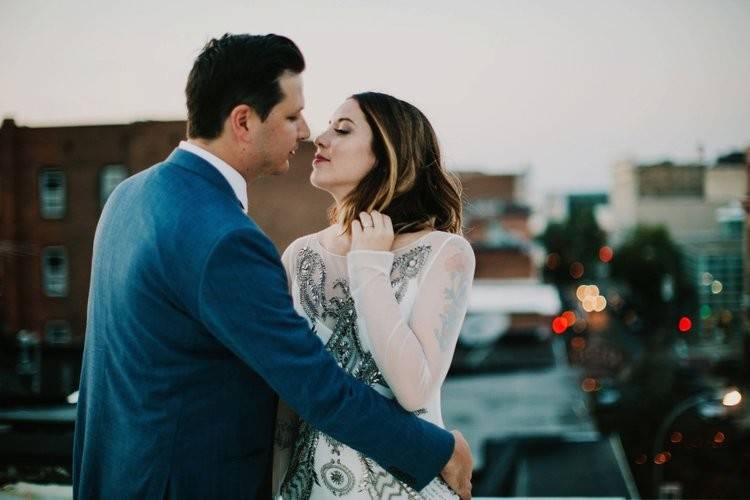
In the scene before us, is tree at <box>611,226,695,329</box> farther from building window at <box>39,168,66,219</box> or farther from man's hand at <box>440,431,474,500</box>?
man's hand at <box>440,431,474,500</box>

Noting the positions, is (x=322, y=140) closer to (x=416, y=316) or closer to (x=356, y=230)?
(x=356, y=230)

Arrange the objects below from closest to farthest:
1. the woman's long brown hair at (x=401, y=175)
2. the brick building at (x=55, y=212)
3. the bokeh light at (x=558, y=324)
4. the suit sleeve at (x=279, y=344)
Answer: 1. the suit sleeve at (x=279, y=344)
2. the woman's long brown hair at (x=401, y=175)
3. the brick building at (x=55, y=212)
4. the bokeh light at (x=558, y=324)

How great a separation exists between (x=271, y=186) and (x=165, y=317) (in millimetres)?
20038

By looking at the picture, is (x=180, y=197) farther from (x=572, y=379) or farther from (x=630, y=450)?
(x=572, y=379)

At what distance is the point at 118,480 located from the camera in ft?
4.15

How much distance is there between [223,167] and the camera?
4.30 feet

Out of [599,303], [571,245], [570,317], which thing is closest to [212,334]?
[570,317]

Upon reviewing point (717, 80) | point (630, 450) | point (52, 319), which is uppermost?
point (717, 80)

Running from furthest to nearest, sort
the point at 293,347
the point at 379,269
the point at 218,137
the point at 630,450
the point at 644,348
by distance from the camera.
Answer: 1. the point at 644,348
2. the point at 630,450
3. the point at 379,269
4. the point at 218,137
5. the point at 293,347

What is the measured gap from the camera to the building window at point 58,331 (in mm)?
22328

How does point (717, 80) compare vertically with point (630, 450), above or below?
above

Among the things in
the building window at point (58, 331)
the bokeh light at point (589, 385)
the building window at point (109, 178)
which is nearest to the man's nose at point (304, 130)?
the building window at point (109, 178)

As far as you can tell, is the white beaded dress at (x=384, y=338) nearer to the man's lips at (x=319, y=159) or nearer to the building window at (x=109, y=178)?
the man's lips at (x=319, y=159)

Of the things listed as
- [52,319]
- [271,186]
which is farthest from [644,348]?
[52,319]
